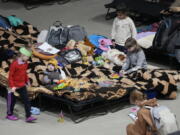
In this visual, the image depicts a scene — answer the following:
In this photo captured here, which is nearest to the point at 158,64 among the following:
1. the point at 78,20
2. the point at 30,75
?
the point at 30,75

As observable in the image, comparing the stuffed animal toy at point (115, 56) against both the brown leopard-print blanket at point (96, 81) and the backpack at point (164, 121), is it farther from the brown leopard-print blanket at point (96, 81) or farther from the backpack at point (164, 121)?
the backpack at point (164, 121)

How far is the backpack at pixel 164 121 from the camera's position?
468 centimetres

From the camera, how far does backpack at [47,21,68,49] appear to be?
810cm

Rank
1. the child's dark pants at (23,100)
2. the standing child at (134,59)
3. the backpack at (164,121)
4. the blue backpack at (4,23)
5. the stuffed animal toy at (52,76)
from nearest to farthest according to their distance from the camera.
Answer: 1. the backpack at (164,121)
2. the child's dark pants at (23,100)
3. the stuffed animal toy at (52,76)
4. the standing child at (134,59)
5. the blue backpack at (4,23)

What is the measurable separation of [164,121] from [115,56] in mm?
3031

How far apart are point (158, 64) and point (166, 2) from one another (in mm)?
2763

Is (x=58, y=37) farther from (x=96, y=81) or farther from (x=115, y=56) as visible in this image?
(x=96, y=81)

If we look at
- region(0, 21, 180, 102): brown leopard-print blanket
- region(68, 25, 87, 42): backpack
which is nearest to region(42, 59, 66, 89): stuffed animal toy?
region(0, 21, 180, 102): brown leopard-print blanket

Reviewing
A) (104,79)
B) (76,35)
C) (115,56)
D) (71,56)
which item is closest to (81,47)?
(71,56)

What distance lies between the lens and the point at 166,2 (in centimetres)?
1040

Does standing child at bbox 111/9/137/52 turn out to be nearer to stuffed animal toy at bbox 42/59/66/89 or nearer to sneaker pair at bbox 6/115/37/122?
stuffed animal toy at bbox 42/59/66/89

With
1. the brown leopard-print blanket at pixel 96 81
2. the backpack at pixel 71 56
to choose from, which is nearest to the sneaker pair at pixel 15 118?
the brown leopard-print blanket at pixel 96 81

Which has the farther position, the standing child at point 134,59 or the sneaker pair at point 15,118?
the standing child at point 134,59

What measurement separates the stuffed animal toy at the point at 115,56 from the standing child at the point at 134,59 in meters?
0.31
